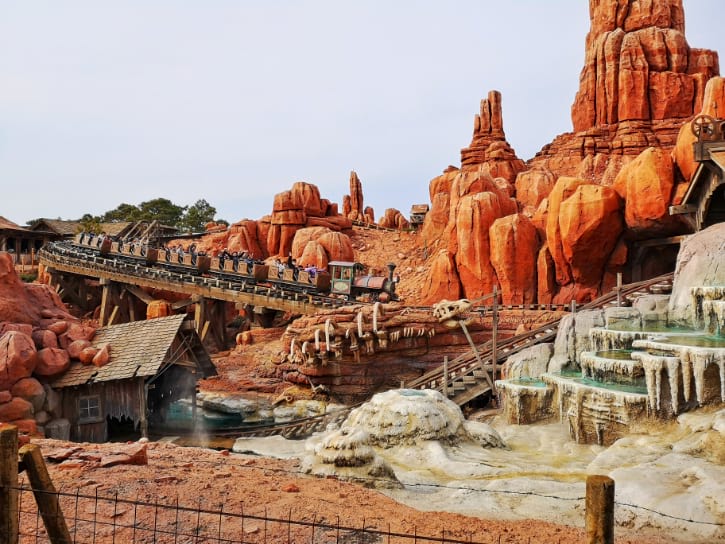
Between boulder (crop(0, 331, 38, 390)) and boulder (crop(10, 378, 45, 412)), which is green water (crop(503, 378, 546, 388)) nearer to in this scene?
boulder (crop(10, 378, 45, 412))

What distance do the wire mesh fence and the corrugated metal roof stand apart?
355 inches

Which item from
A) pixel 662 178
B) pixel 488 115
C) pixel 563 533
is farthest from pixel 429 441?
pixel 488 115

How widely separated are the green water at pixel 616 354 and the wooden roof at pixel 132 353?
11.6 m

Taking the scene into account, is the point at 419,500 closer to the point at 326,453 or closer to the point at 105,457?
the point at 326,453

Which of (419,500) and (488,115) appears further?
(488,115)

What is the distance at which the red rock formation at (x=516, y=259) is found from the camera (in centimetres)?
2861

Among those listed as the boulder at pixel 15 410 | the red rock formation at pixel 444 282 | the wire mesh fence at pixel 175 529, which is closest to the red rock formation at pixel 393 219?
the red rock formation at pixel 444 282

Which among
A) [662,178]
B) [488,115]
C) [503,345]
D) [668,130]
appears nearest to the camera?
[503,345]

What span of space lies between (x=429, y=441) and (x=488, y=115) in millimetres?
44070

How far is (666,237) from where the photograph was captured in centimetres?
2641

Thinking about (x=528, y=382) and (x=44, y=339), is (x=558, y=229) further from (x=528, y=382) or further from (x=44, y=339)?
(x=44, y=339)

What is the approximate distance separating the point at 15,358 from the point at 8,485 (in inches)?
438

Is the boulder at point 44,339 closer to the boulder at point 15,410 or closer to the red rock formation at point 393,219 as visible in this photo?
the boulder at point 15,410

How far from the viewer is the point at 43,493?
5.57 meters
